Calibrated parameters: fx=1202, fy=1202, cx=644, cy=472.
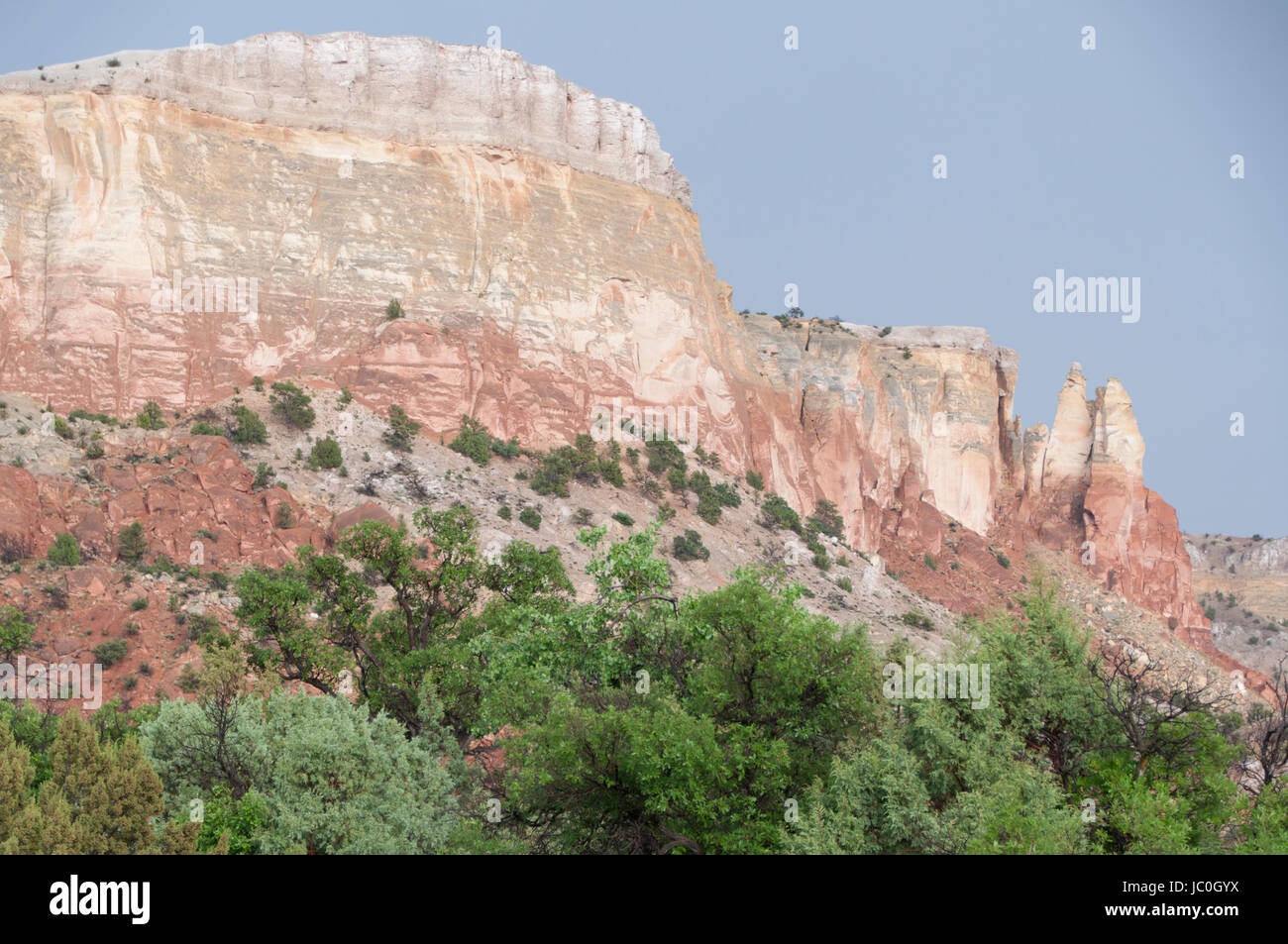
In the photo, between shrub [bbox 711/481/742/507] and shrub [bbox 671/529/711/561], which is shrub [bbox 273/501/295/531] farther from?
shrub [bbox 711/481/742/507]

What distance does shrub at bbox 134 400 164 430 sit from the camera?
57094 mm

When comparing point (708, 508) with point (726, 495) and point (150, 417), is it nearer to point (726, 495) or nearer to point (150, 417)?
point (726, 495)

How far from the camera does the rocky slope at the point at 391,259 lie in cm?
6056

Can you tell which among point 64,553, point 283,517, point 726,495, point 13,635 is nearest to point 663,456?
point 726,495

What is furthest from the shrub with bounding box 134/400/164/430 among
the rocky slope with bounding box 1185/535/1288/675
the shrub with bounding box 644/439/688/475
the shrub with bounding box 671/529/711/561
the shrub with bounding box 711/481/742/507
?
the rocky slope with bounding box 1185/535/1288/675

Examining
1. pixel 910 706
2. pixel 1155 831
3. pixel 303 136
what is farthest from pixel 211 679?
pixel 303 136

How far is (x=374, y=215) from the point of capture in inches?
2702

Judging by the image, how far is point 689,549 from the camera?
63.0 m

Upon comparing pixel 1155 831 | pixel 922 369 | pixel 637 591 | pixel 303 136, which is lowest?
pixel 1155 831

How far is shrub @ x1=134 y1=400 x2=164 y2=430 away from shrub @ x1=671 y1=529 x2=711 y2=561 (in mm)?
26115

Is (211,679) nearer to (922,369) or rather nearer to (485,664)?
(485,664)

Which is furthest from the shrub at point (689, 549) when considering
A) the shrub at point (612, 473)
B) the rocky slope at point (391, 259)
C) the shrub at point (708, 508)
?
the rocky slope at point (391, 259)
